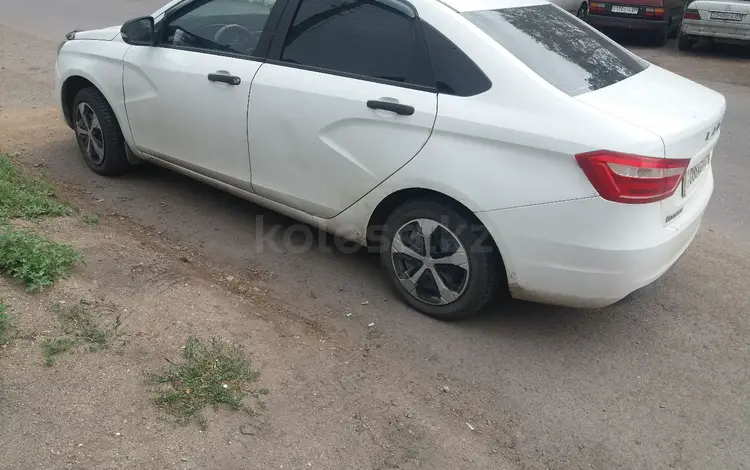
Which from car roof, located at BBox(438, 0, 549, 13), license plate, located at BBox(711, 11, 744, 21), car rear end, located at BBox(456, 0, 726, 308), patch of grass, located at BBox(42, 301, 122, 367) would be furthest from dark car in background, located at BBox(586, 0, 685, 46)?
patch of grass, located at BBox(42, 301, 122, 367)

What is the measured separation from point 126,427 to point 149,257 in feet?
5.26

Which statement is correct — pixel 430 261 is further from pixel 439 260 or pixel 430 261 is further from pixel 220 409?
pixel 220 409

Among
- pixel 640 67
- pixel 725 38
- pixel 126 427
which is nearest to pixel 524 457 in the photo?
pixel 126 427

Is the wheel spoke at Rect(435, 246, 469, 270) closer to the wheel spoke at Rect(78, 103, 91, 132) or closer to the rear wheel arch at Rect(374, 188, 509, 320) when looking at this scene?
the rear wheel arch at Rect(374, 188, 509, 320)

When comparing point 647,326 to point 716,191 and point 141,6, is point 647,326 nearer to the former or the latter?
point 716,191

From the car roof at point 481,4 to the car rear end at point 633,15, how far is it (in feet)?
32.8

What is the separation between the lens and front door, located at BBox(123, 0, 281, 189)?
436 centimetres

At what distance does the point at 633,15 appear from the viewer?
1314cm

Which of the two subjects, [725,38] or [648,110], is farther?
[725,38]

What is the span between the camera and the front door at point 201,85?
436cm

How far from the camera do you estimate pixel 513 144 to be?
11.0 feet

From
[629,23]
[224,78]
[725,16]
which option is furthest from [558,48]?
[629,23]

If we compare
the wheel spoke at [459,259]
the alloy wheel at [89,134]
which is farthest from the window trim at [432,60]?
the alloy wheel at [89,134]

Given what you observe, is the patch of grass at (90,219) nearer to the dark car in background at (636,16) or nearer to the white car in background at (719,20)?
the dark car in background at (636,16)
